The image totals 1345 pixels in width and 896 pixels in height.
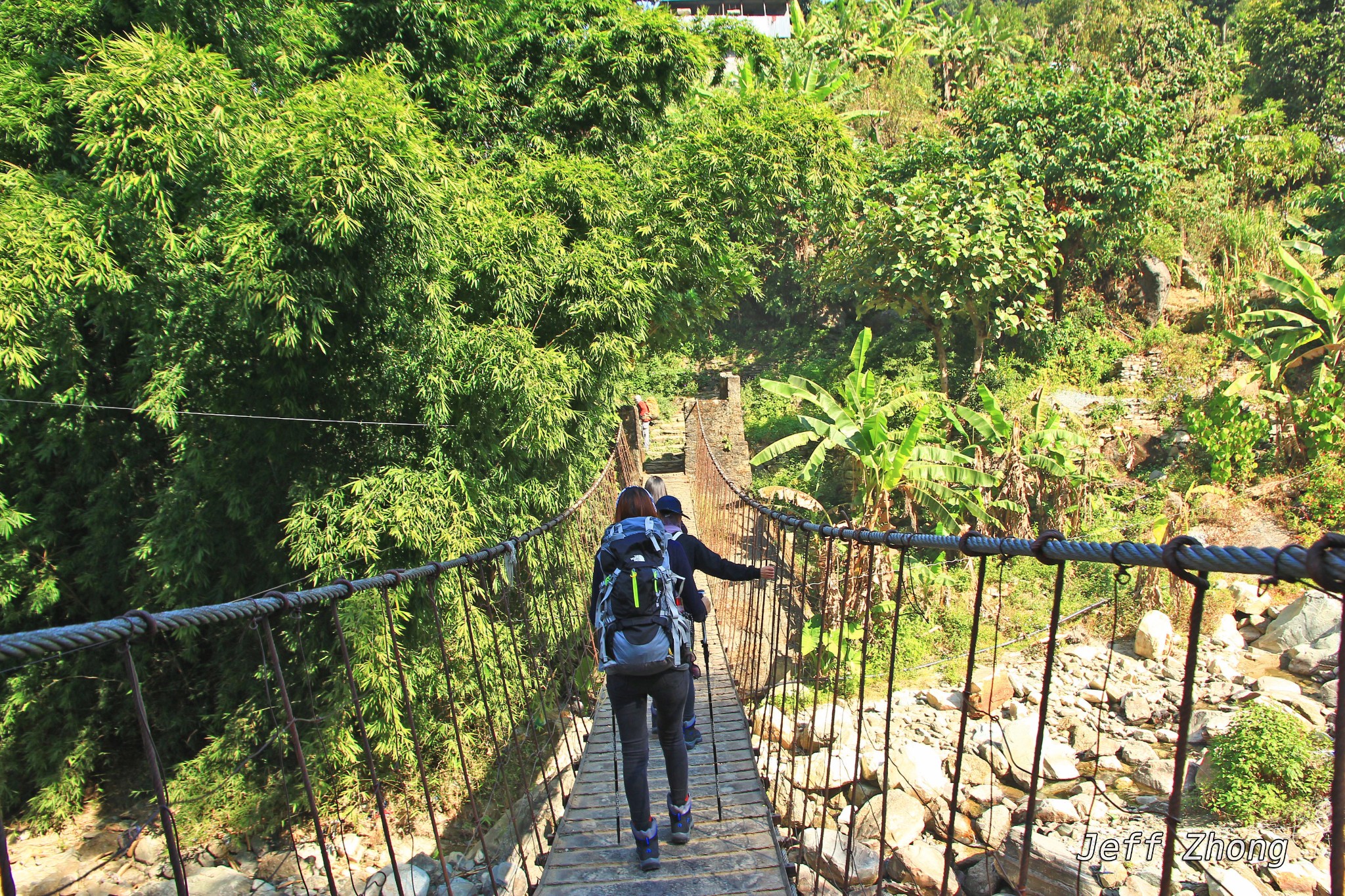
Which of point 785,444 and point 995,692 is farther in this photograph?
point 785,444

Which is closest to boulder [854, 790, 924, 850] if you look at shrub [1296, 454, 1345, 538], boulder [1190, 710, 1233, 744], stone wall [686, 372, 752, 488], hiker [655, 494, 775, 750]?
boulder [1190, 710, 1233, 744]

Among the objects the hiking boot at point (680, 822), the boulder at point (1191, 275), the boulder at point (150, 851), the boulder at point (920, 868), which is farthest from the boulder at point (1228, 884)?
the boulder at point (1191, 275)

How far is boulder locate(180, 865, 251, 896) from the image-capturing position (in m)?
4.28

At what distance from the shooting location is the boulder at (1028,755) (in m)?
4.42

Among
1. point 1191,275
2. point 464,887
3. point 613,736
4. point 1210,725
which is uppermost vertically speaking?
point 1191,275

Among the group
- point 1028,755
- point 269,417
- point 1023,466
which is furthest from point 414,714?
point 1023,466

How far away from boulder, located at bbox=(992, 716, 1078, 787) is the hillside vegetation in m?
1.82


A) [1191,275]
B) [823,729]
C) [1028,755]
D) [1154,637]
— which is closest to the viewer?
[1028,755]

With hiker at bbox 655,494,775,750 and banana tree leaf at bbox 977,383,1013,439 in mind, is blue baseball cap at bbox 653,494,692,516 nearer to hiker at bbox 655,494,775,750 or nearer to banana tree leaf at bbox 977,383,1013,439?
hiker at bbox 655,494,775,750

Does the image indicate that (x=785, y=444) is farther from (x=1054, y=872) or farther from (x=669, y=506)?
(x=669, y=506)

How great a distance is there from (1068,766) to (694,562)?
11.5 ft

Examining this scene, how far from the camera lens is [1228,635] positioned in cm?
561

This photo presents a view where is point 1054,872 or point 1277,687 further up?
point 1277,687

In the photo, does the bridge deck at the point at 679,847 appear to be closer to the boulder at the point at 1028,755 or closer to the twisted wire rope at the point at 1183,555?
the twisted wire rope at the point at 1183,555
